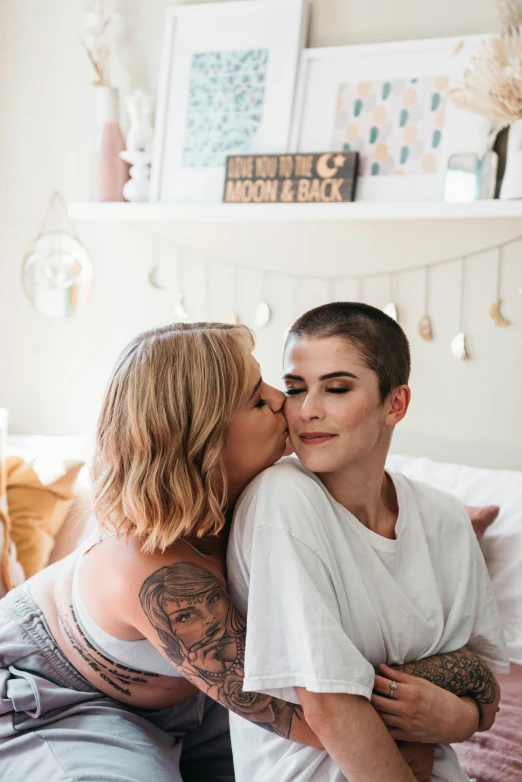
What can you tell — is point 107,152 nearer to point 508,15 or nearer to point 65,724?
point 508,15

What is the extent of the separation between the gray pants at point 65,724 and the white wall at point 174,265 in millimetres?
1193

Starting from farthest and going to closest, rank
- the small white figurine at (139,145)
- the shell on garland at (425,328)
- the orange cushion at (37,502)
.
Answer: the small white figurine at (139,145) < the shell on garland at (425,328) < the orange cushion at (37,502)

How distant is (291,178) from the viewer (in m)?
2.40

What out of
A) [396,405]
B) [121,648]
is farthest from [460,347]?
[121,648]

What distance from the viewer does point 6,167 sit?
115 inches

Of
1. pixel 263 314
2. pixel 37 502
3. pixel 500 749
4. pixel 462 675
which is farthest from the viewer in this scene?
pixel 263 314

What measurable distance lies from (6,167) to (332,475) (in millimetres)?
2028

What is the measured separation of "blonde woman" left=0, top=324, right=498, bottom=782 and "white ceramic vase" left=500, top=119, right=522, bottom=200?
1059mm

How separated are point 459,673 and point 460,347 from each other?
47.8 inches

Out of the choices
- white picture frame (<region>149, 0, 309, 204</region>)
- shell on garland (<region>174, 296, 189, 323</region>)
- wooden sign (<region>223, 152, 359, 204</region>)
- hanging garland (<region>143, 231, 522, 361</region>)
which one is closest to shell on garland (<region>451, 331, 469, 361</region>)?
hanging garland (<region>143, 231, 522, 361</region>)

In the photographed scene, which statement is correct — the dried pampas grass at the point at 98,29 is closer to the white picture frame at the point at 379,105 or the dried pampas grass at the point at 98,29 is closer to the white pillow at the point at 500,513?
the white picture frame at the point at 379,105

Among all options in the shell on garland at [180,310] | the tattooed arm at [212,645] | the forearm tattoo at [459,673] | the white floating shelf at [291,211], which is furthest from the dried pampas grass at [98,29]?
the forearm tattoo at [459,673]

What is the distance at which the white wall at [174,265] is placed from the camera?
2.37 m

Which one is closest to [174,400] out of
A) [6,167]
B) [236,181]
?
[236,181]
